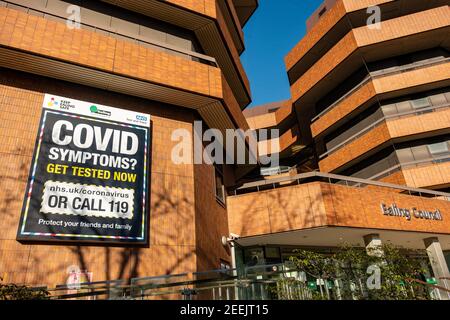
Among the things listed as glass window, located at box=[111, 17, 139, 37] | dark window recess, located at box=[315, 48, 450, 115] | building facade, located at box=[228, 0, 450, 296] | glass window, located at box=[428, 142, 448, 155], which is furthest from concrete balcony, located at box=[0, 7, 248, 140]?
glass window, located at box=[428, 142, 448, 155]

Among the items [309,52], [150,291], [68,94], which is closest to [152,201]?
[68,94]

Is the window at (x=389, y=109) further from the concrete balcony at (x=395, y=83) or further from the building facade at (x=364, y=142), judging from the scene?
the concrete balcony at (x=395, y=83)

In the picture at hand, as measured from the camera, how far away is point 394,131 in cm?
2295

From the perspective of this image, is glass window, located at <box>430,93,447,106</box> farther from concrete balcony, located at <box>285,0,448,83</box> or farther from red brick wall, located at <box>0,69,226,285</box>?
red brick wall, located at <box>0,69,226,285</box>

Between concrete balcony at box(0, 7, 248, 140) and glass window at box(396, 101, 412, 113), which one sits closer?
concrete balcony at box(0, 7, 248, 140)

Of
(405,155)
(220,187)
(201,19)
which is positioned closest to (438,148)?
(405,155)

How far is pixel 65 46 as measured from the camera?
1098 centimetres

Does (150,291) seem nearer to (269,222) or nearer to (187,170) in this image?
(187,170)

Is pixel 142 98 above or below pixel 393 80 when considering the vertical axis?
below

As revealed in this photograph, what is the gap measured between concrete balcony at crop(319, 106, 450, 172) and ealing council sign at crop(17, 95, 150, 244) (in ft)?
58.7

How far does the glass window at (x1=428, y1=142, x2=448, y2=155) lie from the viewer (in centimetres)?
2311

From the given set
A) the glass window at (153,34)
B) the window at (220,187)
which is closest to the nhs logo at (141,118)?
the glass window at (153,34)

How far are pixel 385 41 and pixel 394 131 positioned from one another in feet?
21.7
